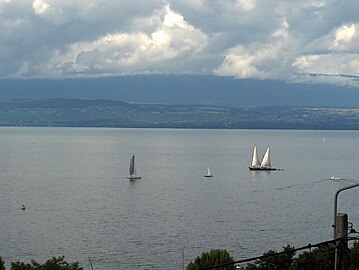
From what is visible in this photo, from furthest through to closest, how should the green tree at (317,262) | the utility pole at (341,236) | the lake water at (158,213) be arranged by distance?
the lake water at (158,213) → the green tree at (317,262) → the utility pole at (341,236)

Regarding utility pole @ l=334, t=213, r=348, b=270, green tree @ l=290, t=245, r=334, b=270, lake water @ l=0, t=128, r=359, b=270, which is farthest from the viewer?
lake water @ l=0, t=128, r=359, b=270

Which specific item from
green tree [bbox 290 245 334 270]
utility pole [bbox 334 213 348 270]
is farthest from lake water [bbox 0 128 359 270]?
utility pole [bbox 334 213 348 270]

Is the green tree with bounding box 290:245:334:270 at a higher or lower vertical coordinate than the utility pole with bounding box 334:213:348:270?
lower

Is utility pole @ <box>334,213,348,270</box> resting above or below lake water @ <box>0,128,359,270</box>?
above

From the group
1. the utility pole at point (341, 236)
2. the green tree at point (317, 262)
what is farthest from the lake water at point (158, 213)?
the utility pole at point (341, 236)

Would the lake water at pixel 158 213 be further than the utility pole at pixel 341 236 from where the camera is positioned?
Yes

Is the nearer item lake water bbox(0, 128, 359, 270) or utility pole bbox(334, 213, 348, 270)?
utility pole bbox(334, 213, 348, 270)

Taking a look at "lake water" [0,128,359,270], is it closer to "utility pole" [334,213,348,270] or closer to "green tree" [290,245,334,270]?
"green tree" [290,245,334,270]

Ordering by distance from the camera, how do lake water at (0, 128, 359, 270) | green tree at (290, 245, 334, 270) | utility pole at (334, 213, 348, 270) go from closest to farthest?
1. utility pole at (334, 213, 348, 270)
2. green tree at (290, 245, 334, 270)
3. lake water at (0, 128, 359, 270)

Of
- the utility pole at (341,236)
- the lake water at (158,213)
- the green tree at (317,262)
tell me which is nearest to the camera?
the utility pole at (341,236)

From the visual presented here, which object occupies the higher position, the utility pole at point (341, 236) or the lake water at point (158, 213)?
the utility pole at point (341, 236)

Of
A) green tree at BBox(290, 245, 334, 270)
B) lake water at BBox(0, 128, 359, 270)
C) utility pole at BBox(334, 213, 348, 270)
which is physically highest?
utility pole at BBox(334, 213, 348, 270)

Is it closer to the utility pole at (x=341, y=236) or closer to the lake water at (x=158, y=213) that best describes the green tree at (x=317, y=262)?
the lake water at (x=158, y=213)

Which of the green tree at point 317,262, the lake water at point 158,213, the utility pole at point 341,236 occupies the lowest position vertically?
the lake water at point 158,213
